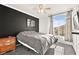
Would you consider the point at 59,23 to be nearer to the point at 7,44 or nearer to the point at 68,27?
the point at 68,27

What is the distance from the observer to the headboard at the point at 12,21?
148 cm

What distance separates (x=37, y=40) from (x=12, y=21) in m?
0.58

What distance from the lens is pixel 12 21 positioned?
151 cm

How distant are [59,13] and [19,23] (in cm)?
78

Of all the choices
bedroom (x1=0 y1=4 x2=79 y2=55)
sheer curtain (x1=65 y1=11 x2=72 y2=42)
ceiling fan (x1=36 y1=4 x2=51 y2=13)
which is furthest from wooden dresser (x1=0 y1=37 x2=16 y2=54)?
sheer curtain (x1=65 y1=11 x2=72 y2=42)

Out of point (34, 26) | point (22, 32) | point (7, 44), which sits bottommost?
point (7, 44)

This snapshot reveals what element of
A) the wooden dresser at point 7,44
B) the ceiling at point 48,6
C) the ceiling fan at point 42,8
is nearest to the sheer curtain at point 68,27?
the ceiling at point 48,6

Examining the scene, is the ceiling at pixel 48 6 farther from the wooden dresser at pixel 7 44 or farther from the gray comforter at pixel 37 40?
the wooden dresser at pixel 7 44

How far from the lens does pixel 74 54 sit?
1.39m

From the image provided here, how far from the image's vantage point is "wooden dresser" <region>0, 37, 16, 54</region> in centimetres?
146

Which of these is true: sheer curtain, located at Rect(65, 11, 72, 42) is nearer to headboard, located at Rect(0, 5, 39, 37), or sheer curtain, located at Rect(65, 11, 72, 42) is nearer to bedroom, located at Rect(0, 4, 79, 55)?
bedroom, located at Rect(0, 4, 79, 55)

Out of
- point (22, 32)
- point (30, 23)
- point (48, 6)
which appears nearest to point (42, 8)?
point (48, 6)

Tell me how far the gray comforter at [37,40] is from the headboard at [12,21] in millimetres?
98
